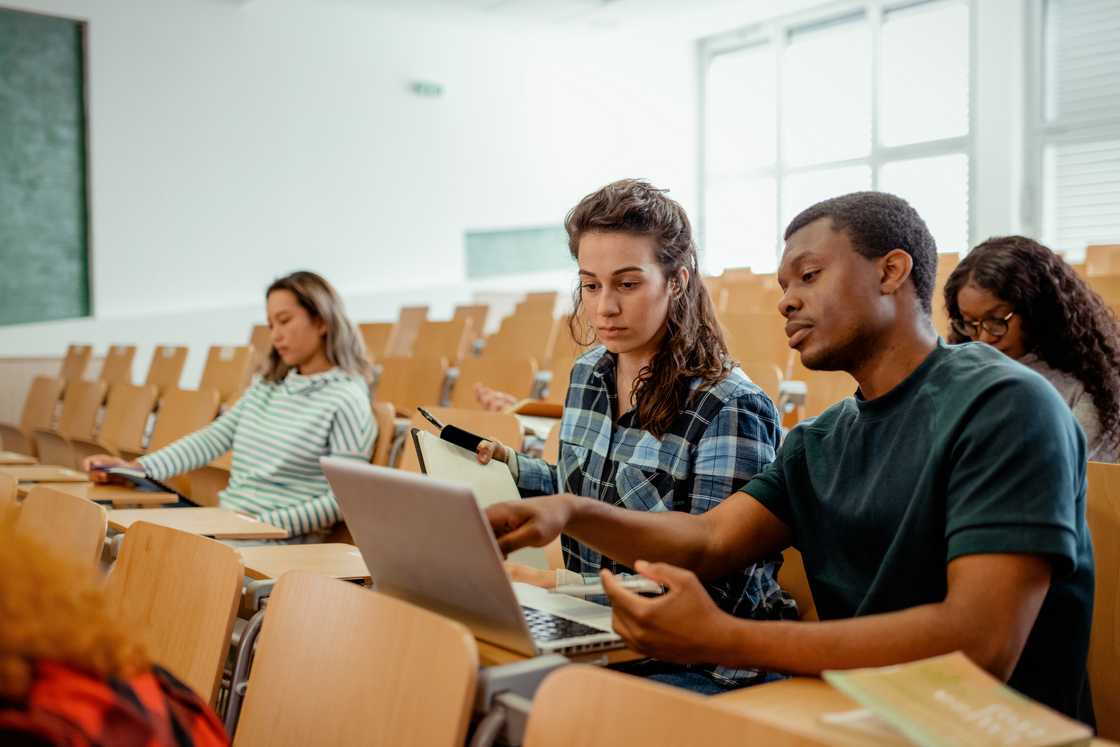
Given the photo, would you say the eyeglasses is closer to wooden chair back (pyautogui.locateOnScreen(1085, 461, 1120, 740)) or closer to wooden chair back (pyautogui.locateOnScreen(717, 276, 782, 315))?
wooden chair back (pyautogui.locateOnScreen(1085, 461, 1120, 740))

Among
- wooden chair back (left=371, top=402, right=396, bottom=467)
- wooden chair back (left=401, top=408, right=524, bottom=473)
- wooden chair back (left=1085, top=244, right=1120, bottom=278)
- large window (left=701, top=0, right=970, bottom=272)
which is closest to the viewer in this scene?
wooden chair back (left=401, top=408, right=524, bottom=473)

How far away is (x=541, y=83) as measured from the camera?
10.1 metres

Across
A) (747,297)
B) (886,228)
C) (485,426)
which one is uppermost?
(747,297)

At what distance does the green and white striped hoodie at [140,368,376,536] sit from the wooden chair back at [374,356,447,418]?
119cm

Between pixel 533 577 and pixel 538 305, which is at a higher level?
pixel 538 305

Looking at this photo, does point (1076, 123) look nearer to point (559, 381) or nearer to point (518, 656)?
point (559, 381)

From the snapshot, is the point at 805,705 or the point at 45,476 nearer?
the point at 805,705

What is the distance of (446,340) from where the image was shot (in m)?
5.87

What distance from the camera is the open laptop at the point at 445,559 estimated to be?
1.06 metres

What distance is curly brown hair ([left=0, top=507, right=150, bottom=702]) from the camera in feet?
2.05

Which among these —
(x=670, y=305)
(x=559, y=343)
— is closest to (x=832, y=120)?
(x=559, y=343)

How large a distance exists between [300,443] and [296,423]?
2.5 inches

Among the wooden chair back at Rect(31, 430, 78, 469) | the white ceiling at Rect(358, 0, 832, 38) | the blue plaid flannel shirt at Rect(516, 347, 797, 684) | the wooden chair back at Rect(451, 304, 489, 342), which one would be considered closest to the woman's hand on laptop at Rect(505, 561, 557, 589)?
the blue plaid flannel shirt at Rect(516, 347, 797, 684)

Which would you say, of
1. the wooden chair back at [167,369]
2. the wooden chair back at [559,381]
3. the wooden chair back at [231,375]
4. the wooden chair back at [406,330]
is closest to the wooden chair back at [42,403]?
the wooden chair back at [167,369]
